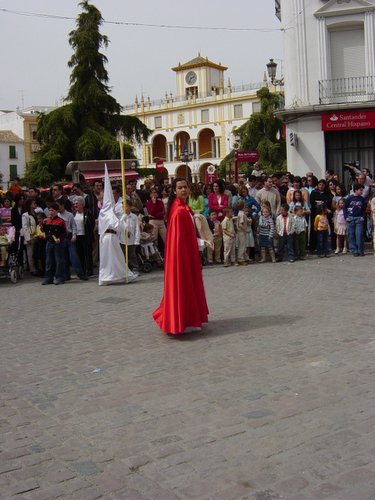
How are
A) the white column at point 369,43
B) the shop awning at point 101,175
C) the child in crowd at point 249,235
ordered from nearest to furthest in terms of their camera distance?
the child in crowd at point 249,235 < the shop awning at point 101,175 < the white column at point 369,43

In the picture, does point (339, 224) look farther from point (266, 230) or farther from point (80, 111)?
point (80, 111)

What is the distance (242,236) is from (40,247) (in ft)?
14.9

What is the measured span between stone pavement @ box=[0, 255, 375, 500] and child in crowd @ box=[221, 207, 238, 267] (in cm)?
472

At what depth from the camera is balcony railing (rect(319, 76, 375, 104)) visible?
2180 centimetres

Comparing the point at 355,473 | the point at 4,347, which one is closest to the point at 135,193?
the point at 4,347

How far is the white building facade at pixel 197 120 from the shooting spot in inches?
3184

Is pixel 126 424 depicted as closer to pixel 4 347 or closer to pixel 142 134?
pixel 4 347

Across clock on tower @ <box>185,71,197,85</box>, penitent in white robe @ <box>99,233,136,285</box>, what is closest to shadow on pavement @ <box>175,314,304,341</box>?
penitent in white robe @ <box>99,233,136,285</box>

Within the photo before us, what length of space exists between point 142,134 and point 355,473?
34.6m

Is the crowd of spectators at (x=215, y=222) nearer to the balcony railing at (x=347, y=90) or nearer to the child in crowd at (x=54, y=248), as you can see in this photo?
the child in crowd at (x=54, y=248)

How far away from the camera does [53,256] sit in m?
12.9

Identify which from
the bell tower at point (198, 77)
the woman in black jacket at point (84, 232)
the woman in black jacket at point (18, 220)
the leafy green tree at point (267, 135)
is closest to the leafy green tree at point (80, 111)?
the leafy green tree at point (267, 135)

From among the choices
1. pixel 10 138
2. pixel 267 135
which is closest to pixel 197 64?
pixel 10 138

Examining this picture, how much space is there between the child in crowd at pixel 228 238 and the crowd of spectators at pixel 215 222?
2cm
